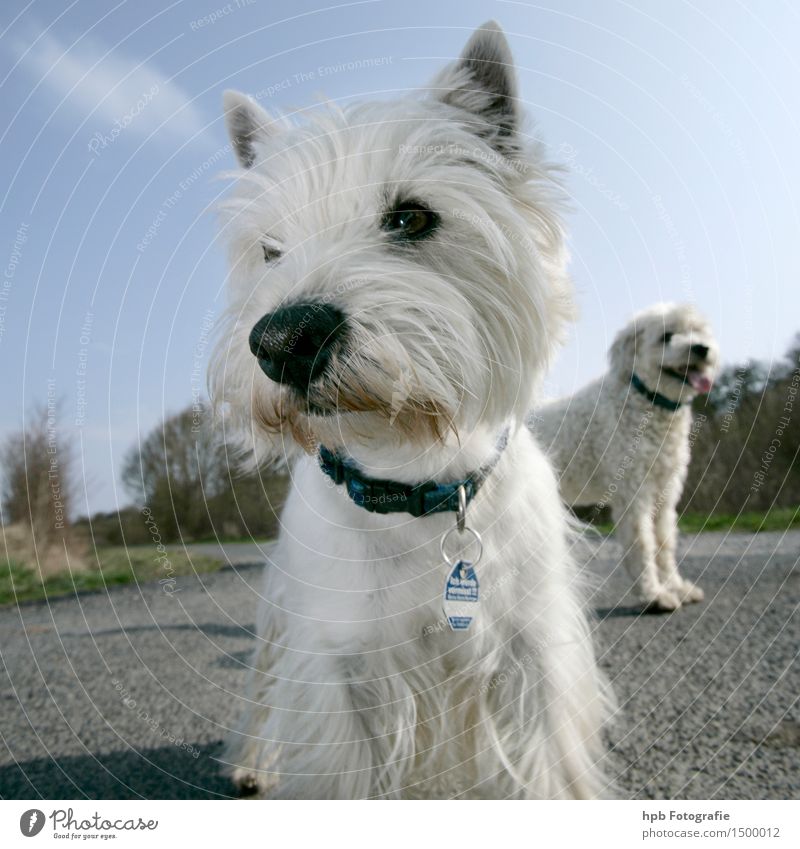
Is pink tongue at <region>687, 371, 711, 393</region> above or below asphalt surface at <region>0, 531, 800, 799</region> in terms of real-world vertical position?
above

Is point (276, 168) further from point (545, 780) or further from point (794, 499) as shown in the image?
point (794, 499)

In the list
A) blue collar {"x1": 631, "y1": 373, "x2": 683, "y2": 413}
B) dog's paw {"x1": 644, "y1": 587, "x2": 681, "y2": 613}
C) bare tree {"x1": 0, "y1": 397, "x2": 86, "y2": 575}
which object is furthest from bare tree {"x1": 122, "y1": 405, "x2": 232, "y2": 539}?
blue collar {"x1": 631, "y1": 373, "x2": 683, "y2": 413}

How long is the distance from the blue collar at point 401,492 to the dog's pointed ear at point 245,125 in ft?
4.45

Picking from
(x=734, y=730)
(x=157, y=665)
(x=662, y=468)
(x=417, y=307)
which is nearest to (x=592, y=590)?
(x=734, y=730)

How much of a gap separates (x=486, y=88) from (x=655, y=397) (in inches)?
183

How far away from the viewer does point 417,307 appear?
211 cm

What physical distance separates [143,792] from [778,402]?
5093 millimetres

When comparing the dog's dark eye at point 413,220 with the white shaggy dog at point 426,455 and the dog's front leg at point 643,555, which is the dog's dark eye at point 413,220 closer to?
the white shaggy dog at point 426,455

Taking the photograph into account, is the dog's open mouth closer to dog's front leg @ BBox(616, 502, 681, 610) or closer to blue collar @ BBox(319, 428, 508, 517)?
dog's front leg @ BBox(616, 502, 681, 610)

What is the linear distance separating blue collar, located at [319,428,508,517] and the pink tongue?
4.81 m

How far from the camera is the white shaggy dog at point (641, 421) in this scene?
21.0 ft

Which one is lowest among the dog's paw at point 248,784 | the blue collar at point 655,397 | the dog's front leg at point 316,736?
the dog's paw at point 248,784

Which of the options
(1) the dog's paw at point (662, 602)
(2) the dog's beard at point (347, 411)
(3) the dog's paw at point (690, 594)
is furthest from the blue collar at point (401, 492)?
(3) the dog's paw at point (690, 594)

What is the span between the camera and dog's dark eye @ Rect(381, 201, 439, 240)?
2.36m
